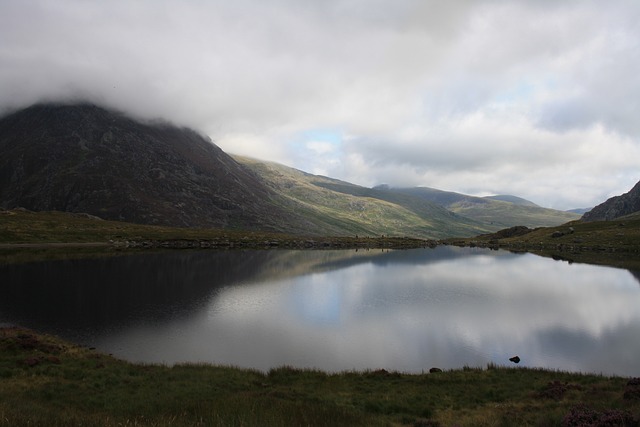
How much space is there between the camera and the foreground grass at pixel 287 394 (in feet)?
52.1

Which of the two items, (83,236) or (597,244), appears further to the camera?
(597,244)

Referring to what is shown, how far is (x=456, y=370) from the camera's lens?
30.8m

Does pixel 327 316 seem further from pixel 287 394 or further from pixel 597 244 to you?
pixel 597 244

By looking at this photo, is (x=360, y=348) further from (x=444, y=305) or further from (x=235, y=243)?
(x=235, y=243)

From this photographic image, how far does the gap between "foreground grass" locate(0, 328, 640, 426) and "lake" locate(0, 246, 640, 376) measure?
16.7ft

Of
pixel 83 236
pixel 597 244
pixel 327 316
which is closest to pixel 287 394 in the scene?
pixel 327 316

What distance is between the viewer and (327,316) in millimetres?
53438

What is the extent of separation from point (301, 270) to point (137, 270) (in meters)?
42.4

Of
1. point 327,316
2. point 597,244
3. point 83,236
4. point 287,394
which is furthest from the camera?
point 597,244

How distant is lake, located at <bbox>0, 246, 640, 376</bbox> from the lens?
36.0 m

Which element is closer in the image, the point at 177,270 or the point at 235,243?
the point at 177,270

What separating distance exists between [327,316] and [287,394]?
3096 cm

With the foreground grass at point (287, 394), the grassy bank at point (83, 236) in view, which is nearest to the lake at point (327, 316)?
the foreground grass at point (287, 394)

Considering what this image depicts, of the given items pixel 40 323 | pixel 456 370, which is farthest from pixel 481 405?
pixel 40 323
